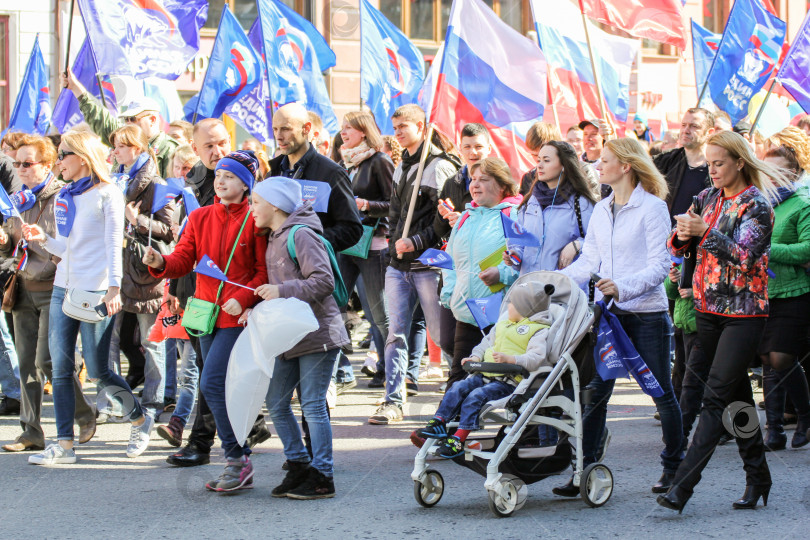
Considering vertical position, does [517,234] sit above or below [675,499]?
above

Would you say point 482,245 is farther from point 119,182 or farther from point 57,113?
point 57,113

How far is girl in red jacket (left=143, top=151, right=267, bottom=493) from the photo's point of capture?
590 cm

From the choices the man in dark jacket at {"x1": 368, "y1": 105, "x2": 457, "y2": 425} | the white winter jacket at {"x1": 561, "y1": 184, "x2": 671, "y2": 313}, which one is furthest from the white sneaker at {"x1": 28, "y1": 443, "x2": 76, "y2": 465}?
the white winter jacket at {"x1": 561, "y1": 184, "x2": 671, "y2": 313}

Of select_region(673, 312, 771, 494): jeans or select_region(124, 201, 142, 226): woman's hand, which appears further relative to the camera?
select_region(124, 201, 142, 226): woman's hand

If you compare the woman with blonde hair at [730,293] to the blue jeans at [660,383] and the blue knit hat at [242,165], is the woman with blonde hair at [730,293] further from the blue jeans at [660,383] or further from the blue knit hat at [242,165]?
the blue knit hat at [242,165]

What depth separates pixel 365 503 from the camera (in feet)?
18.6

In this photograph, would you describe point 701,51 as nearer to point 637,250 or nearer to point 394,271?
point 394,271

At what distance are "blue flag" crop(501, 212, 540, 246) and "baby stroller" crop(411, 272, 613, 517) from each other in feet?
3.10

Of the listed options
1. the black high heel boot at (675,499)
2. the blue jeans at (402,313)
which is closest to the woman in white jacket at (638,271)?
the black high heel boot at (675,499)

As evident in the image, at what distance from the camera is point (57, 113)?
13.5m

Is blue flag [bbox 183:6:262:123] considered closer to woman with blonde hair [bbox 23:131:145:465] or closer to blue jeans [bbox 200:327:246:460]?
woman with blonde hair [bbox 23:131:145:465]

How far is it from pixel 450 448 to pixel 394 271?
9.60 feet

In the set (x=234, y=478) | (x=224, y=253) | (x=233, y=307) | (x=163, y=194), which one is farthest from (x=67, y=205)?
(x=234, y=478)

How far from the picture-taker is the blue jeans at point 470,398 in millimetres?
5445
